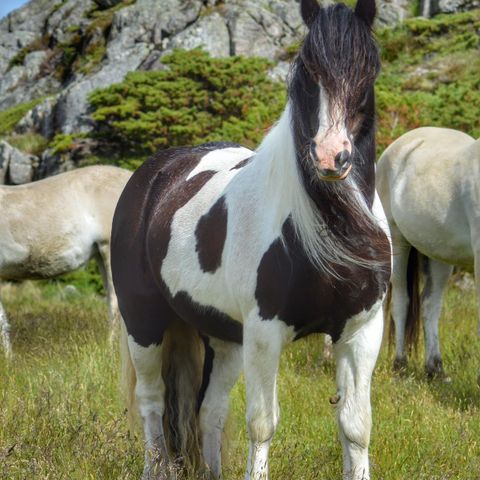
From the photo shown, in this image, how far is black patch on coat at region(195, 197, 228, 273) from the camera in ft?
9.51

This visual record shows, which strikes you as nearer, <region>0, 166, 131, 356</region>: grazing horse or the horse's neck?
the horse's neck

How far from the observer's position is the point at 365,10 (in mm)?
2506

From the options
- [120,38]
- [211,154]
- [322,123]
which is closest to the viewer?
[322,123]

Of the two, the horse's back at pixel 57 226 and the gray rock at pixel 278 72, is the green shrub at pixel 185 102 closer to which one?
the gray rock at pixel 278 72

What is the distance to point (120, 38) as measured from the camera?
17578 millimetres

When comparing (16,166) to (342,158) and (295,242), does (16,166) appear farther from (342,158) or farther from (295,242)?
(342,158)

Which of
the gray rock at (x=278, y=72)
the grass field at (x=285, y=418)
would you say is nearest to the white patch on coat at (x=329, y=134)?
the grass field at (x=285, y=418)

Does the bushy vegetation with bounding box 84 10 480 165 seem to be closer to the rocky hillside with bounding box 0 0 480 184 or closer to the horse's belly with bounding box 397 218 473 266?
the rocky hillside with bounding box 0 0 480 184

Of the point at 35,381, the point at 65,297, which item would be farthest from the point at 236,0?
the point at 35,381

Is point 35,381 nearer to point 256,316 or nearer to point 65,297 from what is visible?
point 256,316

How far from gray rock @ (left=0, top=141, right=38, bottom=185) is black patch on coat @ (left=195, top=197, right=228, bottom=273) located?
1223cm

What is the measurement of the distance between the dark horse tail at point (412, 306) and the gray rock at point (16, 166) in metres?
9.97

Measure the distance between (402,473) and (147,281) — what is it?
1.41m

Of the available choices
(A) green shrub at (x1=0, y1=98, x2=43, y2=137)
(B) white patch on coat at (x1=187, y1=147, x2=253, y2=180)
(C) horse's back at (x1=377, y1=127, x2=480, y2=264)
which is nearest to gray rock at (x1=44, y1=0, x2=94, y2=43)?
(A) green shrub at (x1=0, y1=98, x2=43, y2=137)
